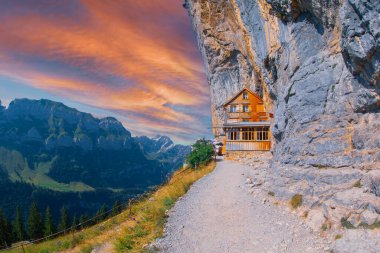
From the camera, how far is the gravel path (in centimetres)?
1512

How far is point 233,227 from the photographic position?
1752cm

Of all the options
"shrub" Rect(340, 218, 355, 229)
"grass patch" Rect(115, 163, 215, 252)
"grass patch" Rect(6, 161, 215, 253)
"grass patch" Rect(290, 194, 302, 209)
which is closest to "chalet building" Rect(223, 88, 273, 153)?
"grass patch" Rect(6, 161, 215, 253)

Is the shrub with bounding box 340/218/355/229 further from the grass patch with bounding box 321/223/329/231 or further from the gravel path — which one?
the gravel path

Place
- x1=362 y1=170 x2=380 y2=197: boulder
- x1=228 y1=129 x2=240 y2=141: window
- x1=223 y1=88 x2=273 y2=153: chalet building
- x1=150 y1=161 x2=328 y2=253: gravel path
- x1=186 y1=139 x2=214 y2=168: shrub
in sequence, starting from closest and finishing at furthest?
x1=362 y1=170 x2=380 y2=197: boulder, x1=150 y1=161 x2=328 y2=253: gravel path, x1=186 y1=139 x2=214 y2=168: shrub, x1=223 y1=88 x2=273 y2=153: chalet building, x1=228 y1=129 x2=240 y2=141: window

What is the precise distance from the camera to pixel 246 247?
15117 millimetres

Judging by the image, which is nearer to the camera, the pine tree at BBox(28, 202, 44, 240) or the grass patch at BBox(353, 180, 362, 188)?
the grass patch at BBox(353, 180, 362, 188)

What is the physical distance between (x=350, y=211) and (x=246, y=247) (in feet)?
17.4

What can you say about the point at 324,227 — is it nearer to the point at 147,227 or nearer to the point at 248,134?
the point at 147,227

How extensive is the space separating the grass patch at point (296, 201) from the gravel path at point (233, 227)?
2.19 ft

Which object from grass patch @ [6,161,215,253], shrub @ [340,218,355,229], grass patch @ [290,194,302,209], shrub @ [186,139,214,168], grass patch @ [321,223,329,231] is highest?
shrub @ [186,139,214,168]

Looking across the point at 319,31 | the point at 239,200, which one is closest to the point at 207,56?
the point at 319,31

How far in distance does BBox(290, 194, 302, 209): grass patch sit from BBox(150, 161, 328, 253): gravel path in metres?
0.67

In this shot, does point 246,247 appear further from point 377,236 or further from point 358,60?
point 358,60

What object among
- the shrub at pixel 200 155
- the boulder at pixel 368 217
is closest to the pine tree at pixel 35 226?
the shrub at pixel 200 155
